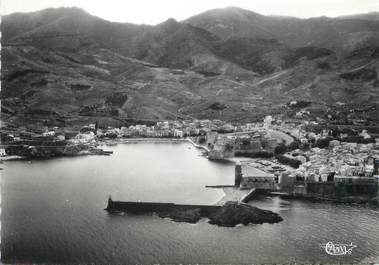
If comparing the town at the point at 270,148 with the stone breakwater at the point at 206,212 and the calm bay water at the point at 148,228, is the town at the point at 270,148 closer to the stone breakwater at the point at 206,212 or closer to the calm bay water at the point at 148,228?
the calm bay water at the point at 148,228

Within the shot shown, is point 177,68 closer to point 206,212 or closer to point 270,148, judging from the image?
point 270,148

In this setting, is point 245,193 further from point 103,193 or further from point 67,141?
point 67,141

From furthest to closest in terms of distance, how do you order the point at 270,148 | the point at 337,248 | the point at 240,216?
the point at 270,148 < the point at 240,216 < the point at 337,248

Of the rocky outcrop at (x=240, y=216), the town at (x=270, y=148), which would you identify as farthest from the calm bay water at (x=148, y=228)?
the town at (x=270, y=148)

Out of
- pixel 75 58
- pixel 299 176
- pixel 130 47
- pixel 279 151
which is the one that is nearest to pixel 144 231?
pixel 299 176

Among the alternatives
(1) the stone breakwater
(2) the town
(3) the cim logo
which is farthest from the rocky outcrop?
(2) the town

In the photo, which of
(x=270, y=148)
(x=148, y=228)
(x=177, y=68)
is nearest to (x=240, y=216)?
(x=148, y=228)

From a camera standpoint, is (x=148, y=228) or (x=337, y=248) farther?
(x=148, y=228)
